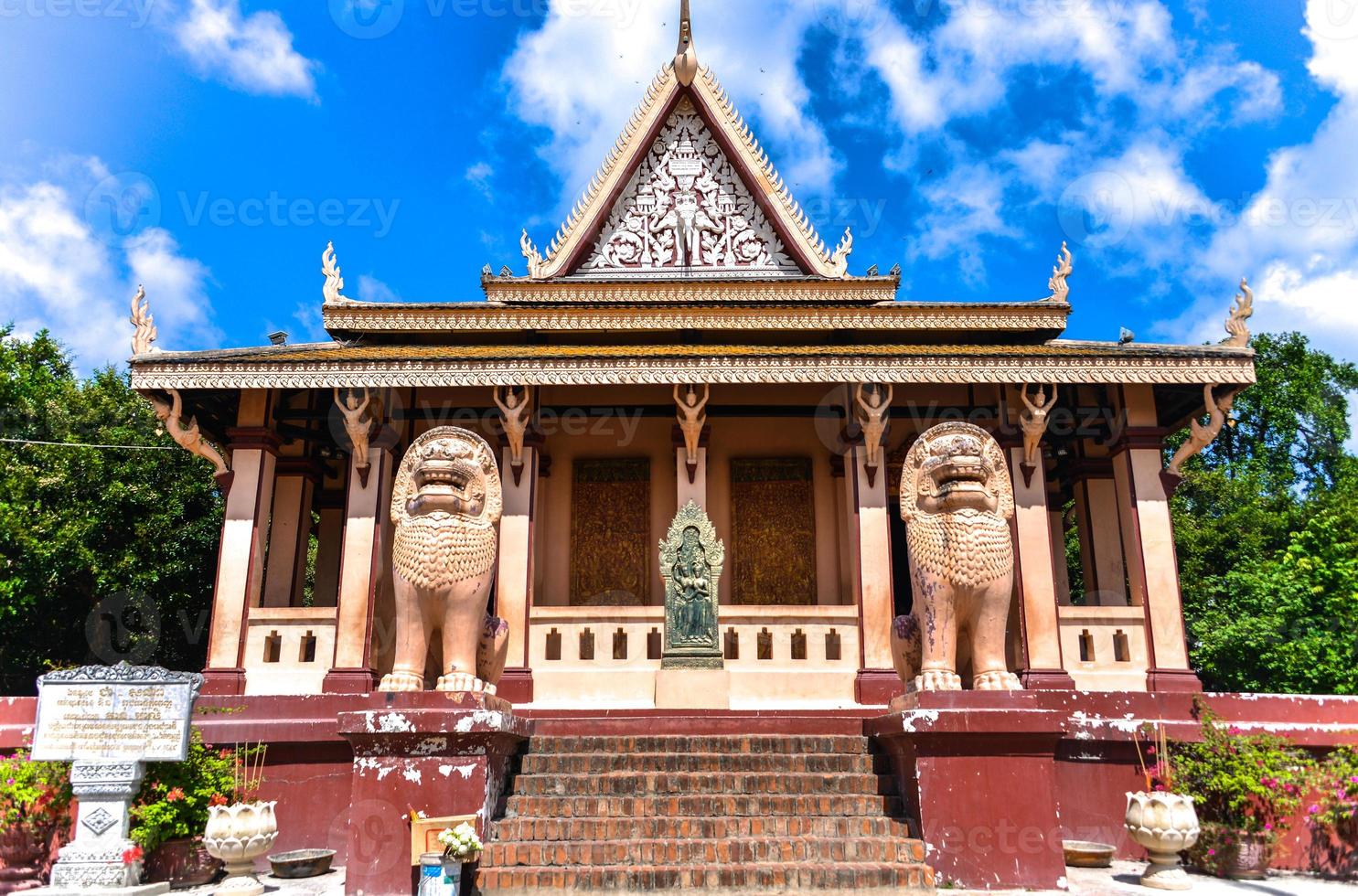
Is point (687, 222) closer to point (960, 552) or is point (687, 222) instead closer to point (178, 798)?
point (960, 552)

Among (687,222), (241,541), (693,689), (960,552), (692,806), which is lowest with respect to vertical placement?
(692,806)

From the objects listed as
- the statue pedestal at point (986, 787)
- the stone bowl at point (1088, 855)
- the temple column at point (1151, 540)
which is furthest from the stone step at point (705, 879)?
the temple column at point (1151, 540)

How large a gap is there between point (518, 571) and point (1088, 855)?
6104 mm

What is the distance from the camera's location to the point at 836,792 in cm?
702

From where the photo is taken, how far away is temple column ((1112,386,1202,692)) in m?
9.95

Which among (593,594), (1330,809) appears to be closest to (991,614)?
(1330,809)

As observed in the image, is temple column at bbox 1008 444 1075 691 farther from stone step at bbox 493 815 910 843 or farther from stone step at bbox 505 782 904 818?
stone step at bbox 493 815 910 843

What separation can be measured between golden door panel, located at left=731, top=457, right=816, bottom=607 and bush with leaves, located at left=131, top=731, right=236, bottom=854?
690 cm

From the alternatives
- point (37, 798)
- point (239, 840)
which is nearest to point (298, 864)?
point (239, 840)

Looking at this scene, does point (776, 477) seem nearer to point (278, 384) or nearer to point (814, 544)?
point (814, 544)

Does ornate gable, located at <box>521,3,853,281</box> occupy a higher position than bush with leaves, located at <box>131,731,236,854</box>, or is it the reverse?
ornate gable, located at <box>521,3,853,281</box>

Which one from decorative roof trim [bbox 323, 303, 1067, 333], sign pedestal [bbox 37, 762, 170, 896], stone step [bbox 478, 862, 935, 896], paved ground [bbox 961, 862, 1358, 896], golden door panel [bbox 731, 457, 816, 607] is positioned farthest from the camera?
golden door panel [bbox 731, 457, 816, 607]

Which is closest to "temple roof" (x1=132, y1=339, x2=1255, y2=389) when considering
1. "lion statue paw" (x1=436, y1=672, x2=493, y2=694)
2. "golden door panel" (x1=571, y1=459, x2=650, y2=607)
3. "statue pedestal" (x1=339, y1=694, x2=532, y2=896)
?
"golden door panel" (x1=571, y1=459, x2=650, y2=607)

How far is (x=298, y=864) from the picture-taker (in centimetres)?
728
